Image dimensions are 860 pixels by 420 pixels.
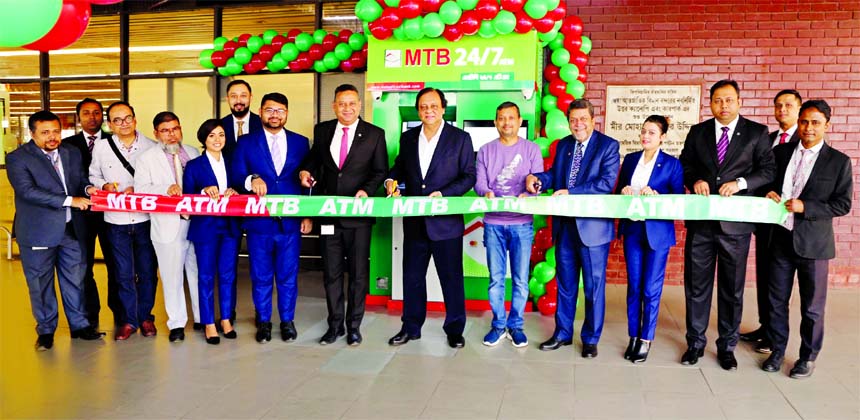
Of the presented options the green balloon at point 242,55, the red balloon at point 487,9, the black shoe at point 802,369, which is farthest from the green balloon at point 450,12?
the black shoe at point 802,369

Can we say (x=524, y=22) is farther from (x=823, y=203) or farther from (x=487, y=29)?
(x=823, y=203)

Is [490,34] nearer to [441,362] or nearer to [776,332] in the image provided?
[441,362]

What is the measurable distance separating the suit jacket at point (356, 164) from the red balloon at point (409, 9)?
96 cm

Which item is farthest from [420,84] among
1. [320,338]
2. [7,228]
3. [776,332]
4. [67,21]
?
[7,228]

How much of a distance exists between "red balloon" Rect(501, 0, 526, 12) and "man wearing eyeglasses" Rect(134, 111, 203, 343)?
7.65ft

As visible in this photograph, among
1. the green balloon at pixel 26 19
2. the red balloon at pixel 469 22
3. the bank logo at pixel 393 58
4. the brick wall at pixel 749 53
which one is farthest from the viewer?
the brick wall at pixel 749 53

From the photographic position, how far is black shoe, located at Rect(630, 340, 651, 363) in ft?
12.5

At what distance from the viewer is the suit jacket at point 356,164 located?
4.05 m

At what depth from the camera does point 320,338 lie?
4246 mm

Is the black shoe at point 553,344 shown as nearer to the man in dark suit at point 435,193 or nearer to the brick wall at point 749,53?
the man in dark suit at point 435,193

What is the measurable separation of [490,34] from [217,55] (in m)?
2.78

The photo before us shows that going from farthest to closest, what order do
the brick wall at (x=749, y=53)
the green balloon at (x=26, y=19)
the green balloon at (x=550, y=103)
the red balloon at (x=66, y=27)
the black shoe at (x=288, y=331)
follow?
1. the brick wall at (x=749, y=53)
2. the green balloon at (x=550, y=103)
3. the black shoe at (x=288, y=331)
4. the red balloon at (x=66, y=27)
5. the green balloon at (x=26, y=19)

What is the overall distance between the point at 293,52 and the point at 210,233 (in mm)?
2181

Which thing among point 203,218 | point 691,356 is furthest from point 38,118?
point 691,356
